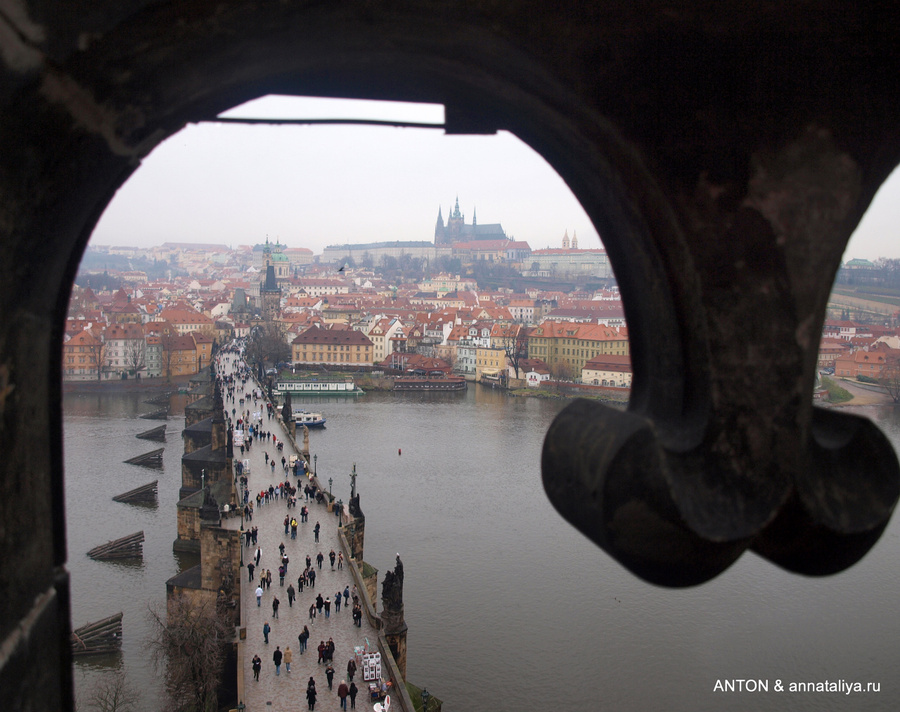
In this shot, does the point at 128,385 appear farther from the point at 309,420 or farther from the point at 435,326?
the point at 435,326

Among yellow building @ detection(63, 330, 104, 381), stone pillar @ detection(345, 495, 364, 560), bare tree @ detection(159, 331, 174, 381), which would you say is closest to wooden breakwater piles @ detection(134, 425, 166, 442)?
yellow building @ detection(63, 330, 104, 381)

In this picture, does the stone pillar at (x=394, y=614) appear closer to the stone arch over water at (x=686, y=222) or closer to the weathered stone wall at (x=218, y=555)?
the weathered stone wall at (x=218, y=555)

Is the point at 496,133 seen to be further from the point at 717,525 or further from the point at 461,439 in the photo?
the point at 461,439

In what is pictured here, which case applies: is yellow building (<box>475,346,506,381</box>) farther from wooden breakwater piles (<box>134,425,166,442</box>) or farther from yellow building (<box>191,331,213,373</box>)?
wooden breakwater piles (<box>134,425,166,442</box>)

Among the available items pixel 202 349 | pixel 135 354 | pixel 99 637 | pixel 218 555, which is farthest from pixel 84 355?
pixel 218 555

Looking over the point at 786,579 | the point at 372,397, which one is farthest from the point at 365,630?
the point at 372,397
